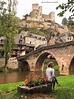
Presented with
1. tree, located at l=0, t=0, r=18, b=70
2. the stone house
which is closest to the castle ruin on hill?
the stone house

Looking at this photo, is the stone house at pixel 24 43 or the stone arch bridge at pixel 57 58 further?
the stone house at pixel 24 43

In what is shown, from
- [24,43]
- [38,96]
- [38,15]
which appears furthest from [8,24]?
[38,15]

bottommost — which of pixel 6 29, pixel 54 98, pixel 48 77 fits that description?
pixel 54 98

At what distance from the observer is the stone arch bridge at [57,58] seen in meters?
41.3

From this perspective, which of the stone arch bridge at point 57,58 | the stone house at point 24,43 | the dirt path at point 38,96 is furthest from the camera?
the stone house at point 24,43

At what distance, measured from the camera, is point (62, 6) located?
10.5 m

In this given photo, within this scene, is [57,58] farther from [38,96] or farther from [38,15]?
[38,15]

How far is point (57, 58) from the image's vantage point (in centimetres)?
4372

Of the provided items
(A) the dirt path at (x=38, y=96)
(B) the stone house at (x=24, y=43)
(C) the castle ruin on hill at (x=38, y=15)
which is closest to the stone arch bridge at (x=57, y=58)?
(B) the stone house at (x=24, y=43)

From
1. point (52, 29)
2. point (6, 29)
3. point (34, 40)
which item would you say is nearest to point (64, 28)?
point (52, 29)

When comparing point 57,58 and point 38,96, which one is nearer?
point 38,96

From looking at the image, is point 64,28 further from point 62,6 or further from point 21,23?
point 62,6

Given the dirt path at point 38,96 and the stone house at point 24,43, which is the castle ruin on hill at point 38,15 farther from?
the dirt path at point 38,96

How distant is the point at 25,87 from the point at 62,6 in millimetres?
4153
